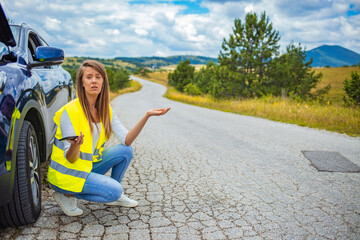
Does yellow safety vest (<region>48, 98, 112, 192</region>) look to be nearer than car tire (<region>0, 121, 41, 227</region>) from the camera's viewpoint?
No

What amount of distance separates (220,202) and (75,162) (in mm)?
1530

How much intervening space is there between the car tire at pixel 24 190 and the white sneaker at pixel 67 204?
0.18 metres

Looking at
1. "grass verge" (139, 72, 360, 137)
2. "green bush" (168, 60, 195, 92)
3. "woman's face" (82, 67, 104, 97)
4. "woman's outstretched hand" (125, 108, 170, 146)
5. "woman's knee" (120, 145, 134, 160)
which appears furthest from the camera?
"green bush" (168, 60, 195, 92)

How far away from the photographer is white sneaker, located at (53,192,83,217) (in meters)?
2.31

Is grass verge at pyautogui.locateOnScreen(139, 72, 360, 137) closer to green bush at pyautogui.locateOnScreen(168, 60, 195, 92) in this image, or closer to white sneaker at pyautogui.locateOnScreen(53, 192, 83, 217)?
white sneaker at pyautogui.locateOnScreen(53, 192, 83, 217)

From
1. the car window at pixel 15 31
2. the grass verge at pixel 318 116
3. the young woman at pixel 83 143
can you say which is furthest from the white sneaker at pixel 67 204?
the grass verge at pixel 318 116

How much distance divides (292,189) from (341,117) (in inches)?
262

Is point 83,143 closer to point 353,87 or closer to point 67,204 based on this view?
point 67,204

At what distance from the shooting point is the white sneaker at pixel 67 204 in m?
2.31

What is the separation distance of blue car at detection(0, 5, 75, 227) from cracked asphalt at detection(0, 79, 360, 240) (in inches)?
11.2

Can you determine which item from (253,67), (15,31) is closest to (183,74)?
(253,67)

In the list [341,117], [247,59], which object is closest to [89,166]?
[341,117]

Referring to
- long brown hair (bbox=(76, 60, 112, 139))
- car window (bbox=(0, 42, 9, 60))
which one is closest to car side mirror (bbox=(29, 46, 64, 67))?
car window (bbox=(0, 42, 9, 60))

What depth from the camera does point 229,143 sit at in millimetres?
5668
